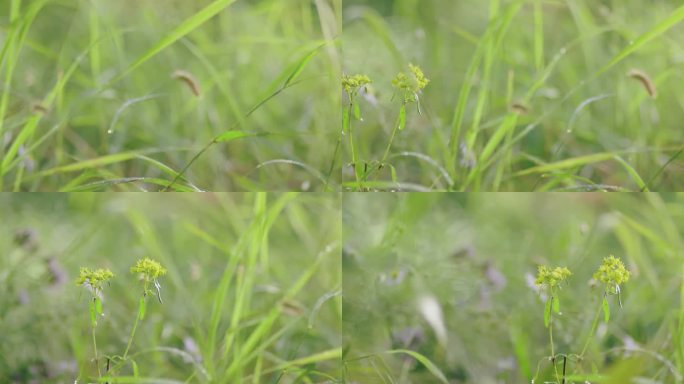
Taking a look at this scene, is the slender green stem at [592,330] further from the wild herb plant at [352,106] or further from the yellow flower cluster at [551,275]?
the wild herb plant at [352,106]

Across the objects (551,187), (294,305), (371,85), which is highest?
(371,85)

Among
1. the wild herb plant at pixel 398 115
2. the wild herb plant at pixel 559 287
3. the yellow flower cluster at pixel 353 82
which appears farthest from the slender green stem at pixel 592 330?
the yellow flower cluster at pixel 353 82

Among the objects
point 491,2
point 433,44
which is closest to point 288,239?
point 433,44

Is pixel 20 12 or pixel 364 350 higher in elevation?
pixel 20 12

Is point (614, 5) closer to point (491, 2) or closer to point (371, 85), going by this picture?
point (491, 2)

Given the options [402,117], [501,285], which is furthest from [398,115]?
[501,285]

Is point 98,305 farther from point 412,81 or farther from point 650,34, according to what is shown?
point 650,34

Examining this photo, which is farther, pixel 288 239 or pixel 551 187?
pixel 288 239
